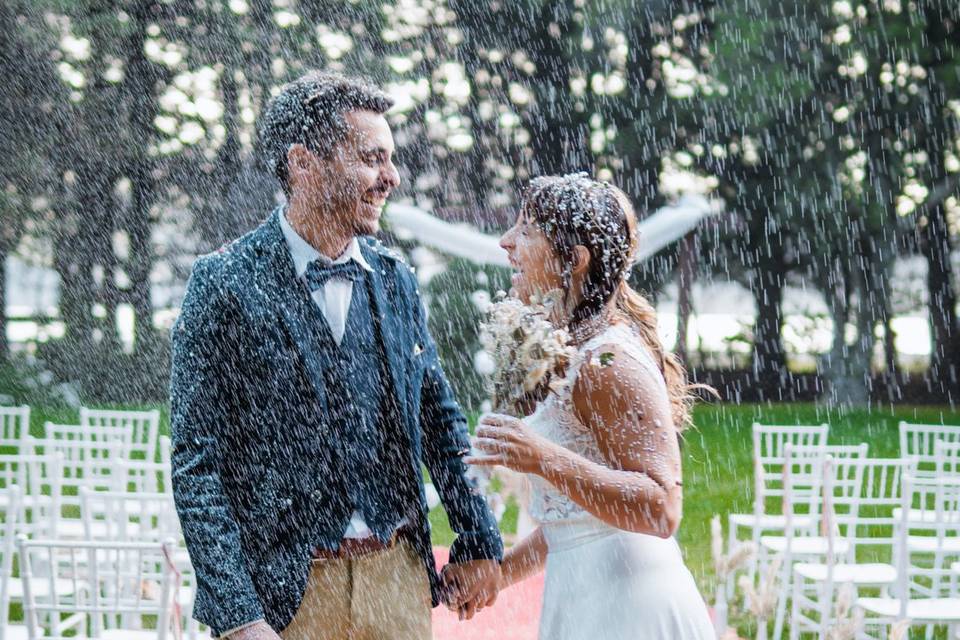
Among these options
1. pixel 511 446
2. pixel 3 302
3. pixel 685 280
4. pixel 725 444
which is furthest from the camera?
pixel 685 280

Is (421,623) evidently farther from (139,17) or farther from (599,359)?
(139,17)

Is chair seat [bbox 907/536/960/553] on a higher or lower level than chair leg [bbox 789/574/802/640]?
higher

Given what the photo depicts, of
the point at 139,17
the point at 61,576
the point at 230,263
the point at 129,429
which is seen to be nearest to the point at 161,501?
the point at 61,576

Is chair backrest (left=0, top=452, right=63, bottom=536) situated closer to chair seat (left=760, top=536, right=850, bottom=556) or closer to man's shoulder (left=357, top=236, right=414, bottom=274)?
man's shoulder (left=357, top=236, right=414, bottom=274)

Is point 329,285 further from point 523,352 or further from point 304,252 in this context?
→ point 523,352

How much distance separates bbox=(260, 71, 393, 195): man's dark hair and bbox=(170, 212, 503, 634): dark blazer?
0.80 feet

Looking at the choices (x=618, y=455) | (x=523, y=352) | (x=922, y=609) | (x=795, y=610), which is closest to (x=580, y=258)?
(x=523, y=352)

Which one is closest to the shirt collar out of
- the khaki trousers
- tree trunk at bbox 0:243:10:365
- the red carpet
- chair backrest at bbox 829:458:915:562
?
the khaki trousers

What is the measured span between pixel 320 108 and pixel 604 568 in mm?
1280

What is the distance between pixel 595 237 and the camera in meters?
2.83

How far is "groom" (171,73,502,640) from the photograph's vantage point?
253 cm

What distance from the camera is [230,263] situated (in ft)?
8.65

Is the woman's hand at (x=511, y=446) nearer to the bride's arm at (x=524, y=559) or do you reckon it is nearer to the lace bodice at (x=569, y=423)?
the lace bodice at (x=569, y=423)

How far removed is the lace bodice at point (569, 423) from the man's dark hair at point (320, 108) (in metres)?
0.76
